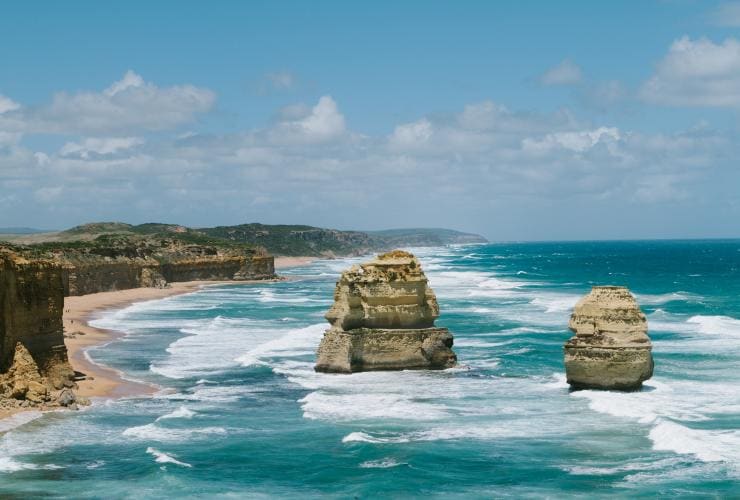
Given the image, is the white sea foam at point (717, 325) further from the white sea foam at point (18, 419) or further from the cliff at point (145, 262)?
the cliff at point (145, 262)

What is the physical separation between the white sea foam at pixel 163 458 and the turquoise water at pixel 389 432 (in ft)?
0.22

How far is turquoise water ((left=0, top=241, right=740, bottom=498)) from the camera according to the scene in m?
20.9

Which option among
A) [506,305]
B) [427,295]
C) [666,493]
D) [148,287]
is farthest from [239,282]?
[666,493]

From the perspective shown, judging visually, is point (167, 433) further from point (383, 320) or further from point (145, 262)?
point (145, 262)

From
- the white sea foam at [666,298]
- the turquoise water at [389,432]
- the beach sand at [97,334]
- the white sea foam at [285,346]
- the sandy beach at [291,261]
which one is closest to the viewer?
the turquoise water at [389,432]

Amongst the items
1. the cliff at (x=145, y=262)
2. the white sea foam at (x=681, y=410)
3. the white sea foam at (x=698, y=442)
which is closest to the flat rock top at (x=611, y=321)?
the white sea foam at (x=681, y=410)

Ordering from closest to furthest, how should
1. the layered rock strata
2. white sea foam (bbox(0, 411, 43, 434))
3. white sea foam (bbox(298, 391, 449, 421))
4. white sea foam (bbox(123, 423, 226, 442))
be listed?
white sea foam (bbox(123, 423, 226, 442)) → white sea foam (bbox(0, 411, 43, 434)) → white sea foam (bbox(298, 391, 449, 421)) → the layered rock strata

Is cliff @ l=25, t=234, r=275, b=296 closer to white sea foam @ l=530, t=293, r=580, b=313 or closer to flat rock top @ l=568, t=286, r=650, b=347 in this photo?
white sea foam @ l=530, t=293, r=580, b=313

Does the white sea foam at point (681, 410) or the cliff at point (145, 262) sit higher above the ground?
the cliff at point (145, 262)

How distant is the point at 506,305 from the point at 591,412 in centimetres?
4149

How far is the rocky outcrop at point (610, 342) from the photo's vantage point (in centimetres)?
2786

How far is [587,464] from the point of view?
22078 mm

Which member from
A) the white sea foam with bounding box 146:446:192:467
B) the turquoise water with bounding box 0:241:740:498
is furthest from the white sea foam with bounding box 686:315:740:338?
the white sea foam with bounding box 146:446:192:467

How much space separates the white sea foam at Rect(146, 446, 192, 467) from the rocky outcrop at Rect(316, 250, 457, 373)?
36.1 feet
